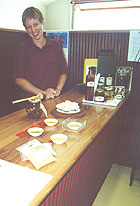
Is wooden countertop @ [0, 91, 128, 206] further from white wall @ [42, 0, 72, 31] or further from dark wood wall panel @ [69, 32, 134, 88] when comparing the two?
white wall @ [42, 0, 72, 31]

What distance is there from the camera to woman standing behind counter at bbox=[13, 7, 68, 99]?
87.0 inches

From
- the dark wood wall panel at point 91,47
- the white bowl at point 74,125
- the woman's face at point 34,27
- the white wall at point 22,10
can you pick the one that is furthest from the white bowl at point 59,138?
the white wall at point 22,10

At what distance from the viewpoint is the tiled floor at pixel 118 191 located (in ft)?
6.36

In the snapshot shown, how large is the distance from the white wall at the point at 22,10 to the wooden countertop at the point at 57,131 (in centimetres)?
251

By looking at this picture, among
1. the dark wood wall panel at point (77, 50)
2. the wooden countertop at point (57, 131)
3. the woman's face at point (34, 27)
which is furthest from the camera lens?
the dark wood wall panel at point (77, 50)

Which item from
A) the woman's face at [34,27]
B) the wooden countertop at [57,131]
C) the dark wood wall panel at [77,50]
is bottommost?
the wooden countertop at [57,131]

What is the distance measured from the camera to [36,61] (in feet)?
7.68

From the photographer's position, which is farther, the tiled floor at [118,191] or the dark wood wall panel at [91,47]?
the dark wood wall panel at [91,47]

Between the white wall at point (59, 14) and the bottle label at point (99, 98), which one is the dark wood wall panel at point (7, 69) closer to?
the bottle label at point (99, 98)

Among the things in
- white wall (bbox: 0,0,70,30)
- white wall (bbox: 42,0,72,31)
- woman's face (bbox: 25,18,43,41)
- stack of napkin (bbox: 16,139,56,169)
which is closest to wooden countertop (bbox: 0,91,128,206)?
stack of napkin (bbox: 16,139,56,169)

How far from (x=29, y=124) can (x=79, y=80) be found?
1.48 m

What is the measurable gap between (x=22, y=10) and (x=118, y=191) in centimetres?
354

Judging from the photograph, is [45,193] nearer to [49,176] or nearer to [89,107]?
[49,176]

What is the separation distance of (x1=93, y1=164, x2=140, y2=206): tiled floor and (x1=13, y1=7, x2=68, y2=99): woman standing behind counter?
1169 millimetres
